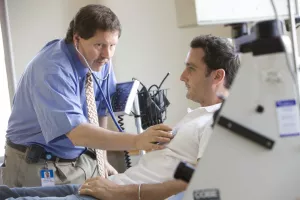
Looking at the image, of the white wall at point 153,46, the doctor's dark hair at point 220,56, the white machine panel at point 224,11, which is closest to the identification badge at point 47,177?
the doctor's dark hair at point 220,56

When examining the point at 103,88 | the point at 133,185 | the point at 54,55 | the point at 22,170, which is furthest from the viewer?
the point at 103,88

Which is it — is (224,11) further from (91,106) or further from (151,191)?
(91,106)

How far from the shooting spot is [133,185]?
168cm

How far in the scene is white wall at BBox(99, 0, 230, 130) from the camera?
325cm

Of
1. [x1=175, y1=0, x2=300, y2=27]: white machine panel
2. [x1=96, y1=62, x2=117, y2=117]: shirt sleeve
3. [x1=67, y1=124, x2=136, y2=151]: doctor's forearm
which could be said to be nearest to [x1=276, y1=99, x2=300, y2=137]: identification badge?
[x1=175, y1=0, x2=300, y2=27]: white machine panel

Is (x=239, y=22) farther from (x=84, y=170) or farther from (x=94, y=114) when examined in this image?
(x=84, y=170)

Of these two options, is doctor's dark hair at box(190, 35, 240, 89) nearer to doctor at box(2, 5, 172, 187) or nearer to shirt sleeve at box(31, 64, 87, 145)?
doctor at box(2, 5, 172, 187)

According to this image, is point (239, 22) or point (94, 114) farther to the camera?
point (94, 114)

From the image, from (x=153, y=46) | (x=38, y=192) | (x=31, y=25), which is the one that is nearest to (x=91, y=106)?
(x=38, y=192)

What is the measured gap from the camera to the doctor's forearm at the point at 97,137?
1.90m

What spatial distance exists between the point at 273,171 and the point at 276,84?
213mm

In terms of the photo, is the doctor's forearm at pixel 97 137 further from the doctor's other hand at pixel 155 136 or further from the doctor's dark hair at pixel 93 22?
the doctor's dark hair at pixel 93 22

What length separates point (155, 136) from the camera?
1.68 metres

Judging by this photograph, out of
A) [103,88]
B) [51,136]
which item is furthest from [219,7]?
[103,88]
